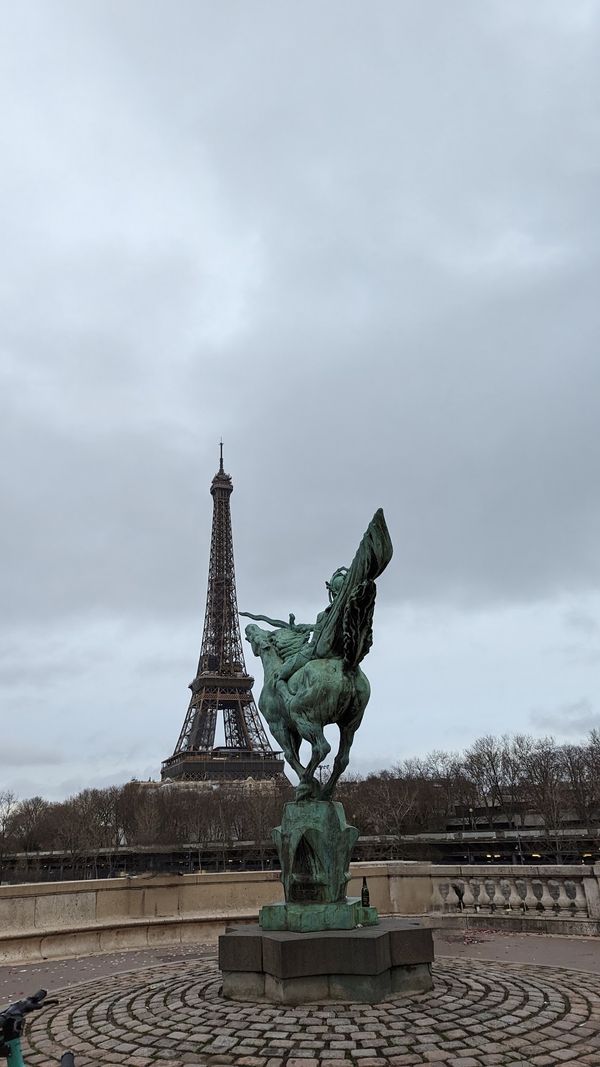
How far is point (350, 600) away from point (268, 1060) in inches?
186

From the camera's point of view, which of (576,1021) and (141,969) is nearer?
(576,1021)

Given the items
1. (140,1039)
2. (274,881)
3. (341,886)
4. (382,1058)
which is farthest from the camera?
(274,881)

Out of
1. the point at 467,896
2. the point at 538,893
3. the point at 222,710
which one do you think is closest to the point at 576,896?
the point at 538,893

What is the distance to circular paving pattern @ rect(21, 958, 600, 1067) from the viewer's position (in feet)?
19.6

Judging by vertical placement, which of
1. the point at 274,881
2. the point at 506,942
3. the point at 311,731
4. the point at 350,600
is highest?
the point at 350,600

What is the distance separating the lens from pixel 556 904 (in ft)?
42.2

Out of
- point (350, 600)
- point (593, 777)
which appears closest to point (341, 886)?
point (350, 600)

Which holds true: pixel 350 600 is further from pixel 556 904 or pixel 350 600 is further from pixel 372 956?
pixel 556 904

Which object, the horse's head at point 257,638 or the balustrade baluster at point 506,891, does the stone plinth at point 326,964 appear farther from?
the balustrade baluster at point 506,891

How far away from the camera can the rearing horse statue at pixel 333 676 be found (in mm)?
8773

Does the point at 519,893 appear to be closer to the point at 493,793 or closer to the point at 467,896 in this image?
the point at 467,896

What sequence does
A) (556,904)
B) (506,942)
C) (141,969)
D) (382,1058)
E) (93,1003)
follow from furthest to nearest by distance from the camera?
(556,904), (506,942), (141,969), (93,1003), (382,1058)

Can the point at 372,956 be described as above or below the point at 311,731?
below

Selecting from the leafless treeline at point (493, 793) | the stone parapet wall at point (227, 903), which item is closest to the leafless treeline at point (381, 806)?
the leafless treeline at point (493, 793)
